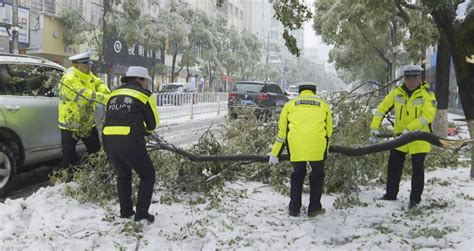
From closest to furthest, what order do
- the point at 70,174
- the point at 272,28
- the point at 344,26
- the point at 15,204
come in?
the point at 15,204 → the point at 70,174 → the point at 344,26 → the point at 272,28

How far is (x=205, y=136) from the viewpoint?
253 inches

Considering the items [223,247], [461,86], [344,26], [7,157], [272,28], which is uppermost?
[272,28]

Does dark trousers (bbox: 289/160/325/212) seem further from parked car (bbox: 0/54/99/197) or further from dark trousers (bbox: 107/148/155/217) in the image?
parked car (bbox: 0/54/99/197)

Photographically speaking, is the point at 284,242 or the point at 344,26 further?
the point at 344,26

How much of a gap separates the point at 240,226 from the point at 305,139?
3.60 feet

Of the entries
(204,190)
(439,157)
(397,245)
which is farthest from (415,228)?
(439,157)

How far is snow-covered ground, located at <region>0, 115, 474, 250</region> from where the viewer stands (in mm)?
4164

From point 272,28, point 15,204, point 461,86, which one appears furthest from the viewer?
point 272,28

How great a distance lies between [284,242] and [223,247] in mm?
558

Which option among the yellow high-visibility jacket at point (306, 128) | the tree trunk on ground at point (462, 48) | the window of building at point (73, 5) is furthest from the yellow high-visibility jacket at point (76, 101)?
the window of building at point (73, 5)

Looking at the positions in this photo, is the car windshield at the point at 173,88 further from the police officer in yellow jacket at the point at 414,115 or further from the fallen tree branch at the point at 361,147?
the police officer in yellow jacket at the point at 414,115

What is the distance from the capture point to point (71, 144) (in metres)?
5.91

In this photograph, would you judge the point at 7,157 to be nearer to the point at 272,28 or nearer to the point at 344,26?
the point at 344,26

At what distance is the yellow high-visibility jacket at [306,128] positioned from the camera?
15.9 feet
